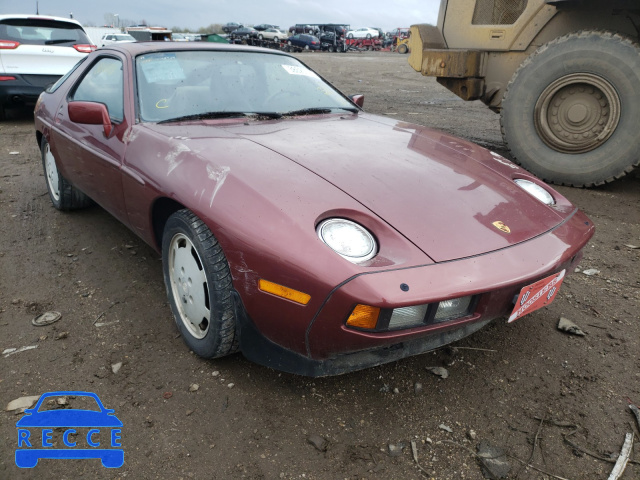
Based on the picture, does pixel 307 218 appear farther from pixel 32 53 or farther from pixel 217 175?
pixel 32 53

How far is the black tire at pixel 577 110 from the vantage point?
384 cm

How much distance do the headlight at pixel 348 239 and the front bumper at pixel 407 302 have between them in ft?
0.35

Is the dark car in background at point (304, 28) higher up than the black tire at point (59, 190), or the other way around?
the dark car in background at point (304, 28)

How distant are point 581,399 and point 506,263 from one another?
2.28ft

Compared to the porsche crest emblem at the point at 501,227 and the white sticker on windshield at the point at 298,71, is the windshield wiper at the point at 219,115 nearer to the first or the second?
the white sticker on windshield at the point at 298,71

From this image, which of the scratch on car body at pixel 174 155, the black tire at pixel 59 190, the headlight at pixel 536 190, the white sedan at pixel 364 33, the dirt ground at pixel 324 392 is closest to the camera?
the dirt ground at pixel 324 392

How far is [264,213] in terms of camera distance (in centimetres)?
167

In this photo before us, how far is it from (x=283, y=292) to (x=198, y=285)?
0.55m

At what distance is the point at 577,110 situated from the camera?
4.09 m

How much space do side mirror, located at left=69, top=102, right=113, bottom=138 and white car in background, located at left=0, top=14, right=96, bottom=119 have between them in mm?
5140

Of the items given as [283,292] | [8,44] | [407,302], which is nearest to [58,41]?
[8,44]

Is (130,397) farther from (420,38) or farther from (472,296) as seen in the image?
(420,38)

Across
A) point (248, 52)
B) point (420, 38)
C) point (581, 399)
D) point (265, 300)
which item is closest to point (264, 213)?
point (265, 300)

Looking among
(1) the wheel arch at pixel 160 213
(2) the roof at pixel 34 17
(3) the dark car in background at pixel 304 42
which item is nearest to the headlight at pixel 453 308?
(1) the wheel arch at pixel 160 213
